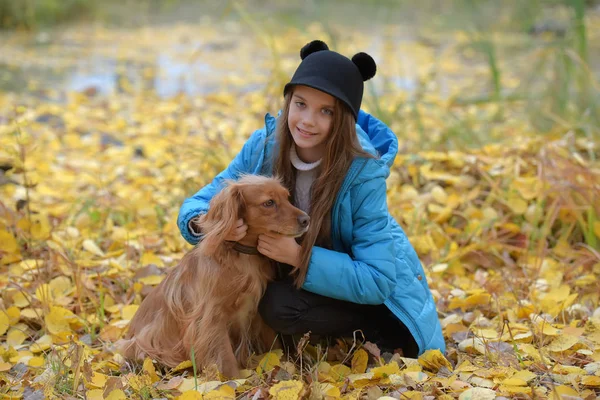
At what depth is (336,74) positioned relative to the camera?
8.19 feet

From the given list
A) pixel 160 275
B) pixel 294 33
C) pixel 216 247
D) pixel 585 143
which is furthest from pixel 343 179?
pixel 294 33

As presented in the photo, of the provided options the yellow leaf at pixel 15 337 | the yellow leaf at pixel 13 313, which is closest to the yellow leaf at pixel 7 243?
the yellow leaf at pixel 13 313

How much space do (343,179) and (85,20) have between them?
41.1 feet

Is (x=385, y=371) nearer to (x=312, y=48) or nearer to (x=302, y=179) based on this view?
(x=302, y=179)

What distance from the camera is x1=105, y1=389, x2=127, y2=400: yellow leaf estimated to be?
228 centimetres

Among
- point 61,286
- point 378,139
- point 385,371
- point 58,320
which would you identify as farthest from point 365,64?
point 61,286

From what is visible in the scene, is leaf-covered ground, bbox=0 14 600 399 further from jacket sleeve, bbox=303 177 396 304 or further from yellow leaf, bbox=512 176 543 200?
jacket sleeve, bbox=303 177 396 304

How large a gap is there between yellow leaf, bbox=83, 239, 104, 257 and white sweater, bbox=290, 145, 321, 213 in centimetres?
149

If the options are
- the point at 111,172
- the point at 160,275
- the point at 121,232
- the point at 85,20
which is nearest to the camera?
the point at 160,275

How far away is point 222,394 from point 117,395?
358 mm

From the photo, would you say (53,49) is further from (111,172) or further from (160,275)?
(160,275)

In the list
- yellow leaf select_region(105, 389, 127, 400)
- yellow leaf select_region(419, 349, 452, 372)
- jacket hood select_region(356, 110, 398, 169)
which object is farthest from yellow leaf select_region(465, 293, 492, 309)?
yellow leaf select_region(105, 389, 127, 400)

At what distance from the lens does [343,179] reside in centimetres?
264

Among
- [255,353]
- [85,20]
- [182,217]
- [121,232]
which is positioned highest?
[85,20]
